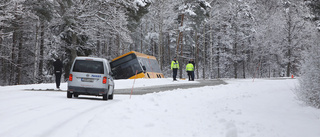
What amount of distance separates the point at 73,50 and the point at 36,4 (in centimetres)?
483

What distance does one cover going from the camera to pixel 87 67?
40.6 ft

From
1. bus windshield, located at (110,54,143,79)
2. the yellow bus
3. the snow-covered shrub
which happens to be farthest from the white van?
bus windshield, located at (110,54,143,79)

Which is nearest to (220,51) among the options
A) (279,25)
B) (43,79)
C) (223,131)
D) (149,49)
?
(279,25)

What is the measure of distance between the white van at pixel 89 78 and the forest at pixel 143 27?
28.0 feet

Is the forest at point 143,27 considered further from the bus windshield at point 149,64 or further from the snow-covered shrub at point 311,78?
the snow-covered shrub at point 311,78

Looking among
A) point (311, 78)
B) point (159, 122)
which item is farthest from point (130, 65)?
point (159, 122)

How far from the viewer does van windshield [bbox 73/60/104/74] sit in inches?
485

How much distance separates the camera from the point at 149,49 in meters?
59.0

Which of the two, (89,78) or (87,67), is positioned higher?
(87,67)

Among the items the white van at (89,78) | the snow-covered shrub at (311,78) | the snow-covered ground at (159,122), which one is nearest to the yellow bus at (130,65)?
the white van at (89,78)

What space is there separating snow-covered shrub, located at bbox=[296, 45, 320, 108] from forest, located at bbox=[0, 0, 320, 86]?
3.12 m

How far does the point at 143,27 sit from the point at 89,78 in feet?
168

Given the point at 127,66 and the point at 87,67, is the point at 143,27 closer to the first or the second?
the point at 127,66

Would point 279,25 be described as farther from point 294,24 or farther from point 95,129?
point 95,129
